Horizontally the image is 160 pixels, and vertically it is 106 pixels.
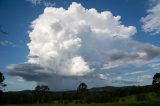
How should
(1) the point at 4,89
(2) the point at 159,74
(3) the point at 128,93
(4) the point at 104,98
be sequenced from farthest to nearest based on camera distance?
1. (3) the point at 128,93
2. (4) the point at 104,98
3. (2) the point at 159,74
4. (1) the point at 4,89

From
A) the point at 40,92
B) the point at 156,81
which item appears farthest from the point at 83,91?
the point at 156,81

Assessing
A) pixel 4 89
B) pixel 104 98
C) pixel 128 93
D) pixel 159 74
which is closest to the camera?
pixel 4 89

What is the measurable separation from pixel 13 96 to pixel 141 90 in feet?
294

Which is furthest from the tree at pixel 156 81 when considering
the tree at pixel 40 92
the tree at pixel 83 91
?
the tree at pixel 40 92

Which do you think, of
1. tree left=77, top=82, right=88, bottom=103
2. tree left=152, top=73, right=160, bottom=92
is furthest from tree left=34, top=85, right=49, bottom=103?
tree left=152, top=73, right=160, bottom=92

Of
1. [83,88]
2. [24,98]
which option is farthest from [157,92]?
[24,98]

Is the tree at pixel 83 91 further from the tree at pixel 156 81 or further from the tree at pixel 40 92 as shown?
the tree at pixel 156 81

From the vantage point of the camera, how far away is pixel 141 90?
634 ft

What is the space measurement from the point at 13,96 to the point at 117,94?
7133cm

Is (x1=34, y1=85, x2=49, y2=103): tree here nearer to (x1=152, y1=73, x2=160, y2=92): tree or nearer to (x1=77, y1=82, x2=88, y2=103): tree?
(x1=77, y1=82, x2=88, y2=103): tree

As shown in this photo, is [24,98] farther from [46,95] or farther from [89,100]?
[89,100]

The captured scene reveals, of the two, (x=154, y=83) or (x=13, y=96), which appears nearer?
(x=154, y=83)

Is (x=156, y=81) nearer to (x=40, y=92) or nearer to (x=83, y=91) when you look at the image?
(x=83, y=91)

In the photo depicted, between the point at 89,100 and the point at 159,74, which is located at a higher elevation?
the point at 159,74
